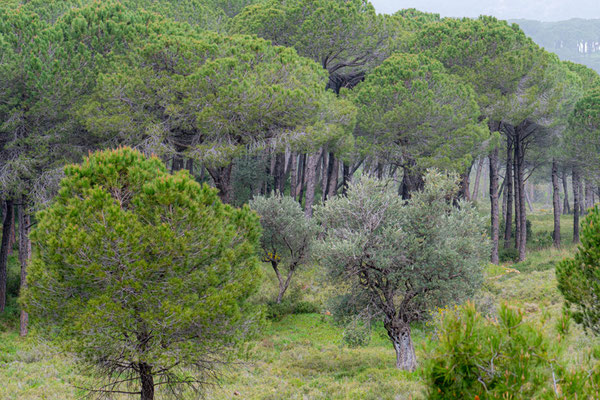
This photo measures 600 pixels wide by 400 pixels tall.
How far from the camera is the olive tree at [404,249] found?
1185cm

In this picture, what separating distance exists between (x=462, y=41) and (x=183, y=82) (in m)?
17.5

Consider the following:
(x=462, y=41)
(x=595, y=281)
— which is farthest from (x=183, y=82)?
(x=462, y=41)

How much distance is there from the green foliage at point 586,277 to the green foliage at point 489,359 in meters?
4.38

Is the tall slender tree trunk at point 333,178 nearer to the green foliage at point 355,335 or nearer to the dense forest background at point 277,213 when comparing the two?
the dense forest background at point 277,213

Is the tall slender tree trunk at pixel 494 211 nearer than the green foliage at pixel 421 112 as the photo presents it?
No

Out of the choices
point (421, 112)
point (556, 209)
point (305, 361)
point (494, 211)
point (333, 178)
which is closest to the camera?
point (305, 361)

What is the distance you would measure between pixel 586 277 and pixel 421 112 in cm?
1709

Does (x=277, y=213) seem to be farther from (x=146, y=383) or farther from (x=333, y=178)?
(x=146, y=383)

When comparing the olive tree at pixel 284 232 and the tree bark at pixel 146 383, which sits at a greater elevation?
the olive tree at pixel 284 232

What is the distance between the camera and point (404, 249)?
39.7 ft

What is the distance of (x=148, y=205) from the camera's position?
7.55 m

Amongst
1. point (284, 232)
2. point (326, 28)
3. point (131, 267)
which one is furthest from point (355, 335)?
point (326, 28)

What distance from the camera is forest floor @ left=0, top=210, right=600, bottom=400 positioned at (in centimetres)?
1012

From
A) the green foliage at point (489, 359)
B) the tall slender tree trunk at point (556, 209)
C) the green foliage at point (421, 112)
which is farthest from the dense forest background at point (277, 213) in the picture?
the tall slender tree trunk at point (556, 209)
